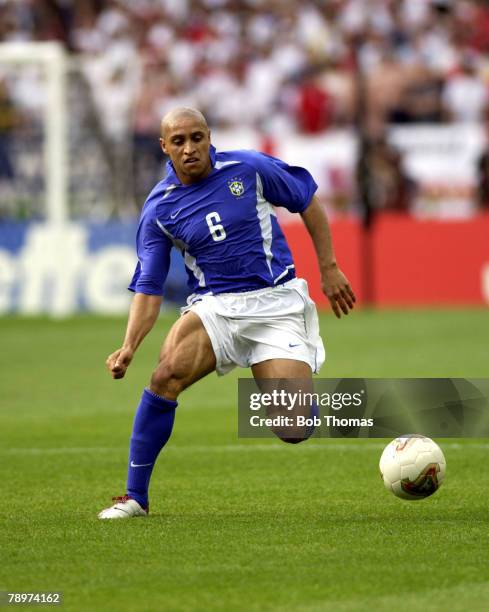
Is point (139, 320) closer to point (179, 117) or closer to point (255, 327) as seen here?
point (255, 327)

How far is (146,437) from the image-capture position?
6723 mm

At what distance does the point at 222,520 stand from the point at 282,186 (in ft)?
5.66

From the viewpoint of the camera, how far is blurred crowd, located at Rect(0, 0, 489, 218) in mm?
21984

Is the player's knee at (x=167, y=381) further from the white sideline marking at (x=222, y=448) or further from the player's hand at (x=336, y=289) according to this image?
the white sideline marking at (x=222, y=448)

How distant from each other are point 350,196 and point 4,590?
1682 centimetres

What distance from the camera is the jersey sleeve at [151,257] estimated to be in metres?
6.86

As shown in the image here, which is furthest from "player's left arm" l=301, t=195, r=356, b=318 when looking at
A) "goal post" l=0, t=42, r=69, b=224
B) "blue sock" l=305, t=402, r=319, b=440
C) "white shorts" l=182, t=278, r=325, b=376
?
"goal post" l=0, t=42, r=69, b=224

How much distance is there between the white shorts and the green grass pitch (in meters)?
0.77

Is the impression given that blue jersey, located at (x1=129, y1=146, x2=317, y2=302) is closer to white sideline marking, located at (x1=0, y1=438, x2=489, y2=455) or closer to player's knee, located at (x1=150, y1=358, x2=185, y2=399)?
player's knee, located at (x1=150, y1=358, x2=185, y2=399)

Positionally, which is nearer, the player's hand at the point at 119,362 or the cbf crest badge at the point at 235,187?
the player's hand at the point at 119,362

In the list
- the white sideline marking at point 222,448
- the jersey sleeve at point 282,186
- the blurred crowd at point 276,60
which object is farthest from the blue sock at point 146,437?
the blurred crowd at point 276,60

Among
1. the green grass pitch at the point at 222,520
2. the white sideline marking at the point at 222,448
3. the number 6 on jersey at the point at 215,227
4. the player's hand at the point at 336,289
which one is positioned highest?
the number 6 on jersey at the point at 215,227

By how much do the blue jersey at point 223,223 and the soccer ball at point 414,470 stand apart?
114 centimetres

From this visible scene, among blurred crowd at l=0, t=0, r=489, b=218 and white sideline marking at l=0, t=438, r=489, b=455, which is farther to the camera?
blurred crowd at l=0, t=0, r=489, b=218
